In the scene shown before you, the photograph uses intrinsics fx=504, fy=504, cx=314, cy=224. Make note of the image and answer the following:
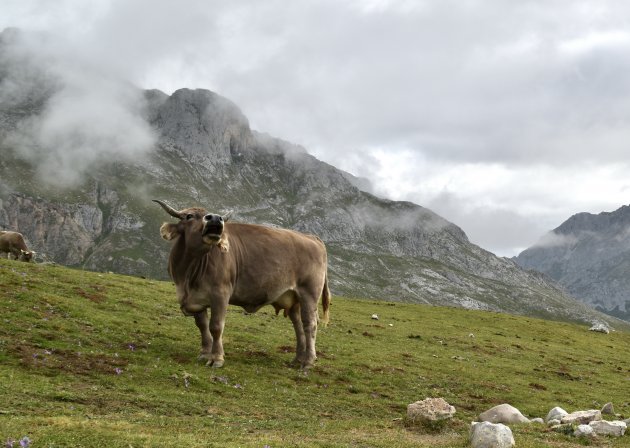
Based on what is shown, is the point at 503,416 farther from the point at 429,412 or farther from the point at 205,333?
the point at 205,333

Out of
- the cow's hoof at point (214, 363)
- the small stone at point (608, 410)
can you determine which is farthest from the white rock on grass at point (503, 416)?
the cow's hoof at point (214, 363)

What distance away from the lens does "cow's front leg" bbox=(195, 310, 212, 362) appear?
19422 mm

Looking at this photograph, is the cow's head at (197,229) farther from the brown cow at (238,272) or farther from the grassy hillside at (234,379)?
the grassy hillside at (234,379)

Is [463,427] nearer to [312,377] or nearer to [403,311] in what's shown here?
[312,377]

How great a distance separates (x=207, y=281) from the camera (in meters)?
18.7

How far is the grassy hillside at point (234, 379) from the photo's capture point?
39.3ft

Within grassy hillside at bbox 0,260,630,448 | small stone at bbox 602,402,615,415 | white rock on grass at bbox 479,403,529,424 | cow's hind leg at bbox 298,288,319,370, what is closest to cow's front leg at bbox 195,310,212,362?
grassy hillside at bbox 0,260,630,448

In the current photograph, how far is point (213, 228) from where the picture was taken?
17688 millimetres

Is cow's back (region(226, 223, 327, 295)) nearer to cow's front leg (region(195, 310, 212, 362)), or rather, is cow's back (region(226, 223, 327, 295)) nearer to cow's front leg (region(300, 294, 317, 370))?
cow's front leg (region(300, 294, 317, 370))

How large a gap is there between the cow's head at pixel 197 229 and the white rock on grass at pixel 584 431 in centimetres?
1259

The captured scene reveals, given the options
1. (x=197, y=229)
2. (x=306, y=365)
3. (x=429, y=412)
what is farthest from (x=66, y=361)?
(x=429, y=412)

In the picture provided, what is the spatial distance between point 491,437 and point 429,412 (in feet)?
10.4

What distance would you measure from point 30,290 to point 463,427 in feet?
74.3

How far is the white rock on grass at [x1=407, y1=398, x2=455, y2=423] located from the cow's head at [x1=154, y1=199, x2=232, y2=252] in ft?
27.8
